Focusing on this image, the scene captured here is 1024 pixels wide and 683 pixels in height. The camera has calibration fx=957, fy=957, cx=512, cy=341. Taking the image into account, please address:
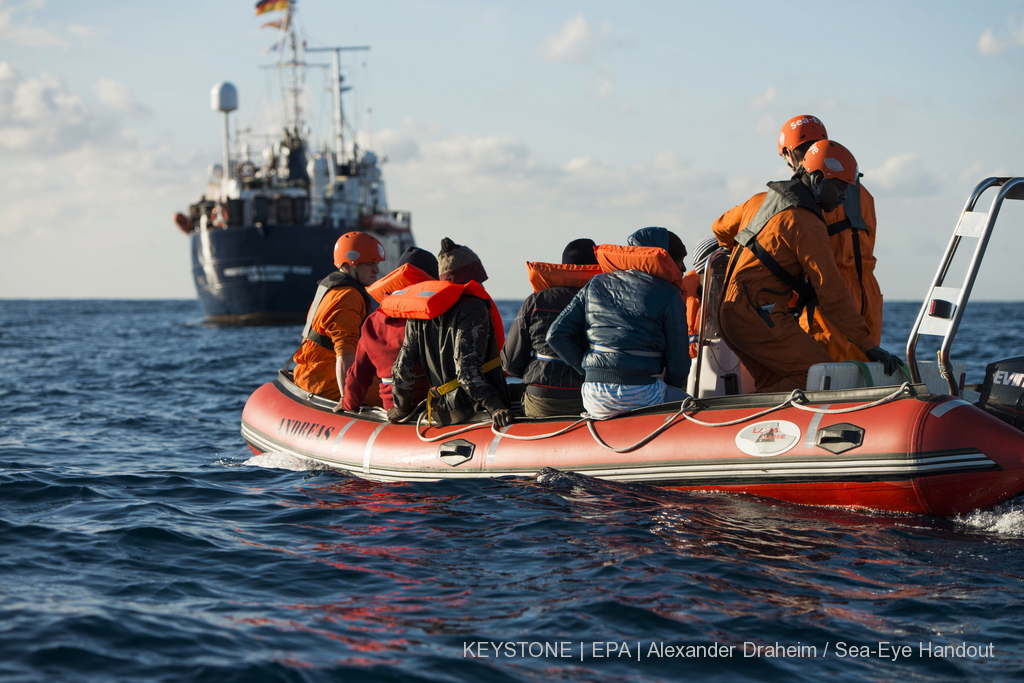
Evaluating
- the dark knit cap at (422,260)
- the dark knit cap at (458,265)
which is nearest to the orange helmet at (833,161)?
the dark knit cap at (458,265)

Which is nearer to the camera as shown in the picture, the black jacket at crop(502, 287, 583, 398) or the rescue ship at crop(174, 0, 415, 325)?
the black jacket at crop(502, 287, 583, 398)

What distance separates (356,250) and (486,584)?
3742mm

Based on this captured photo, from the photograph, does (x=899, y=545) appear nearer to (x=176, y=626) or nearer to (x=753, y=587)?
(x=753, y=587)

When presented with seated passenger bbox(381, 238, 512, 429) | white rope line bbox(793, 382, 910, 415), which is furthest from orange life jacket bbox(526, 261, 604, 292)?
white rope line bbox(793, 382, 910, 415)

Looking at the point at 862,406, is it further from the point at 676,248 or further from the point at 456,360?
the point at 456,360

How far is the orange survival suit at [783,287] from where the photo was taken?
5.74 meters

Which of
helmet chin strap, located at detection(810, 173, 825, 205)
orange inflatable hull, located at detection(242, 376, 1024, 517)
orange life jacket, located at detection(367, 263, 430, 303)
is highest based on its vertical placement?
helmet chin strap, located at detection(810, 173, 825, 205)

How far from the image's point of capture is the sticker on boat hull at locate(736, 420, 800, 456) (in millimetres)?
5383

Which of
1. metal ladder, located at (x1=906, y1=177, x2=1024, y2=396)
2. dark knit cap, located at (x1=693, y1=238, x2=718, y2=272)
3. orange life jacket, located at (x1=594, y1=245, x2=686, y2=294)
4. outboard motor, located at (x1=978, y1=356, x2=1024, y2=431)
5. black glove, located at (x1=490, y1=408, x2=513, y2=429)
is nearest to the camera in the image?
metal ladder, located at (x1=906, y1=177, x2=1024, y2=396)

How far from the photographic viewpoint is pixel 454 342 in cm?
627

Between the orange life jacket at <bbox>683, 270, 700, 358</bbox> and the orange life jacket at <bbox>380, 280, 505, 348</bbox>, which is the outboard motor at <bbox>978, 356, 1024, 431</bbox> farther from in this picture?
the orange life jacket at <bbox>380, 280, 505, 348</bbox>

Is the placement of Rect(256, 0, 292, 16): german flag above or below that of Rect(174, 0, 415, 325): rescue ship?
above

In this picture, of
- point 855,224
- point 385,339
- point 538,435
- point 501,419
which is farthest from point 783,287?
point 385,339

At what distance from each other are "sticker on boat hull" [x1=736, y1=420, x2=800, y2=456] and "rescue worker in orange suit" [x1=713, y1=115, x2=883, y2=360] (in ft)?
3.48
